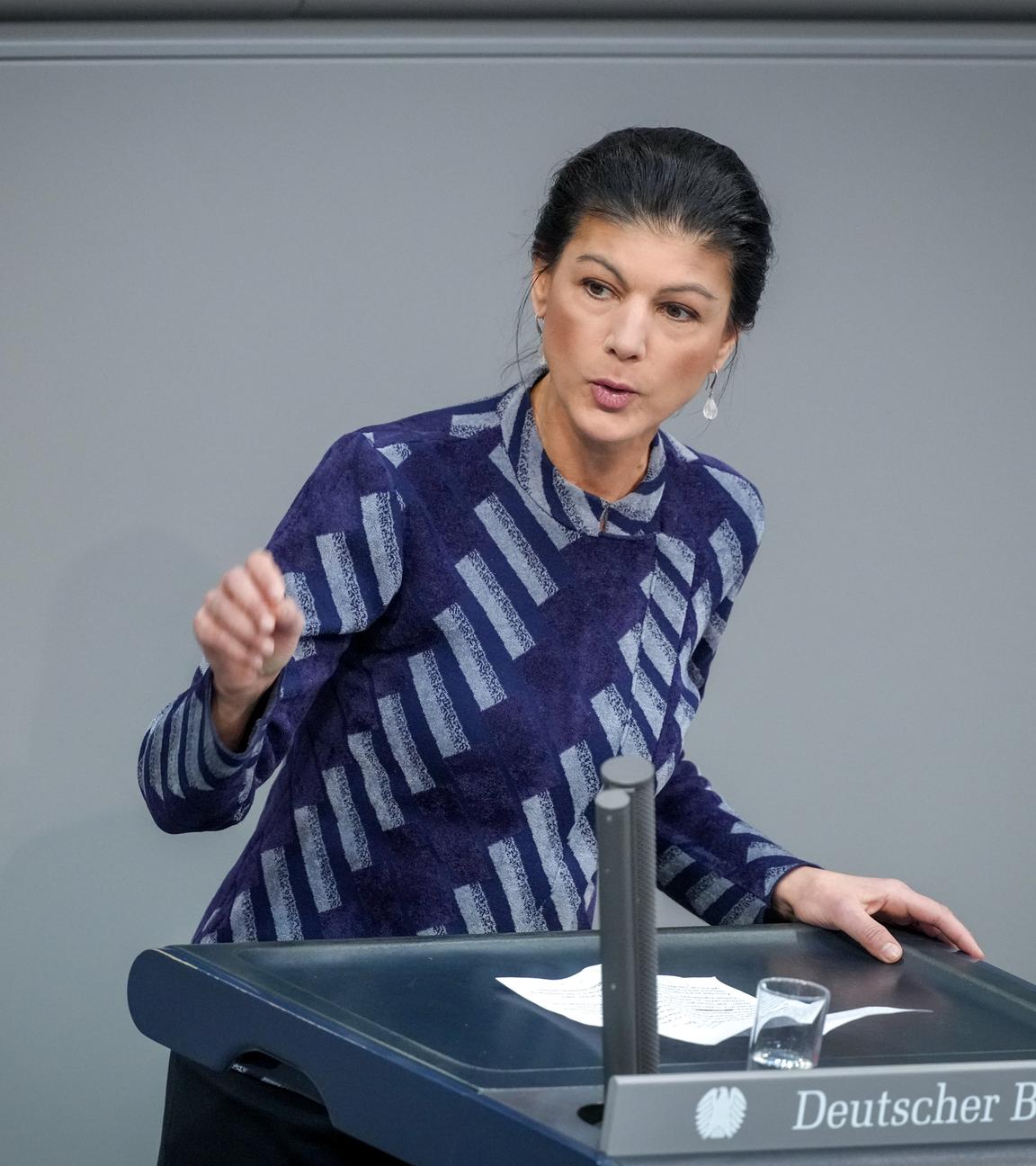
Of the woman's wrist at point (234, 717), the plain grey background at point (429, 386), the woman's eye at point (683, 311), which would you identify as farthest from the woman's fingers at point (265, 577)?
the plain grey background at point (429, 386)

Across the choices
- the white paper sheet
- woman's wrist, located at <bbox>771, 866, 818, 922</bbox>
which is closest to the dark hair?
woman's wrist, located at <bbox>771, 866, 818, 922</bbox>

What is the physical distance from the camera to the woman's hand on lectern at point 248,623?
3.34ft

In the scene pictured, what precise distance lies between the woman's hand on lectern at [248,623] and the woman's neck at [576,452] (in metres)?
0.47

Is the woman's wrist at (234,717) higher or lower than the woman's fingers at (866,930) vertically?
higher

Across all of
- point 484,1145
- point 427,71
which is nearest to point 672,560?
point 484,1145

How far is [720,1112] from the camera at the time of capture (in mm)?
819

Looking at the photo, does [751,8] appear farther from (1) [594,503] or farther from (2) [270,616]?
(2) [270,616]

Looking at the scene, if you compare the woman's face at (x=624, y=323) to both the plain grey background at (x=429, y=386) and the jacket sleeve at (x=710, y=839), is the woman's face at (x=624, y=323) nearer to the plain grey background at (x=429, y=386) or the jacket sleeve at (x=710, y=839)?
the jacket sleeve at (x=710, y=839)

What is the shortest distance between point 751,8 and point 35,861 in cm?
169

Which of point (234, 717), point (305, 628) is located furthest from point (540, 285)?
point (234, 717)

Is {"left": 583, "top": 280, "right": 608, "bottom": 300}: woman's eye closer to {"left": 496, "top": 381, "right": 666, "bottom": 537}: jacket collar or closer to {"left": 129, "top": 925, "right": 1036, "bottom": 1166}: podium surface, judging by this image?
{"left": 496, "top": 381, "right": 666, "bottom": 537}: jacket collar

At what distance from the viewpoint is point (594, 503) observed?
1507 millimetres

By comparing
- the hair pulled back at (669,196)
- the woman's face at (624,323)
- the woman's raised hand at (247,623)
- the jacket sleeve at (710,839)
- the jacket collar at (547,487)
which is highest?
the hair pulled back at (669,196)

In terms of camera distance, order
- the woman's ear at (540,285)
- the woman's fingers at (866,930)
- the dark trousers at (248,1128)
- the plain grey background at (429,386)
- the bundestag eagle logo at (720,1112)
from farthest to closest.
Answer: the plain grey background at (429,386)
the woman's ear at (540,285)
the woman's fingers at (866,930)
the dark trousers at (248,1128)
the bundestag eagle logo at (720,1112)
